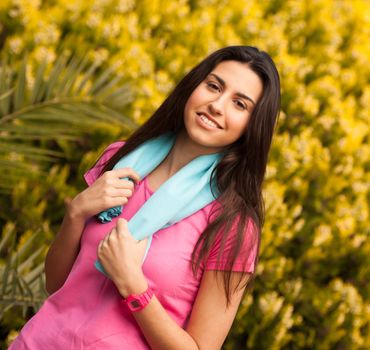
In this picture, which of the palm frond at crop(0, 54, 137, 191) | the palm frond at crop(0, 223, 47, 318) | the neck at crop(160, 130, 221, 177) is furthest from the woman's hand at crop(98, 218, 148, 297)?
the palm frond at crop(0, 54, 137, 191)

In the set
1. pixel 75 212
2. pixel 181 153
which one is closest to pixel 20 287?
pixel 75 212

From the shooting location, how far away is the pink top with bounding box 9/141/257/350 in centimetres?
154

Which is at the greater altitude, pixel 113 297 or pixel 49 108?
pixel 113 297

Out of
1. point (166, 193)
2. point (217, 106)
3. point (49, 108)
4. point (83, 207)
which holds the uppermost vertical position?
point (217, 106)

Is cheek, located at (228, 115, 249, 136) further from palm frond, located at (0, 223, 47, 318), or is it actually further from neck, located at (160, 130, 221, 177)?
palm frond, located at (0, 223, 47, 318)

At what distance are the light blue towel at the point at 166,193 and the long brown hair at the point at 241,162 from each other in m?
0.04

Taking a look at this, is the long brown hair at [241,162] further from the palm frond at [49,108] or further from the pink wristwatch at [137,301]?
the palm frond at [49,108]

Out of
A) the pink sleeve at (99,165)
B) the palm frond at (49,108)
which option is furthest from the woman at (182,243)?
the palm frond at (49,108)

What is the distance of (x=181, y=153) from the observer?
1.74 metres

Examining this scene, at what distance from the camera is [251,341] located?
315 cm

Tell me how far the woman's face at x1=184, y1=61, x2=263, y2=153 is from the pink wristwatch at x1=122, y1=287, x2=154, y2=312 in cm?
38

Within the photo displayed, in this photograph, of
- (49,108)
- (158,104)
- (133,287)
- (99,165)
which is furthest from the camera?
(158,104)

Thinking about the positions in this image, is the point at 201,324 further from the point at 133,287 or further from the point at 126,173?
the point at 126,173

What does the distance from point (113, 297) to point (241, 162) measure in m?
0.44
